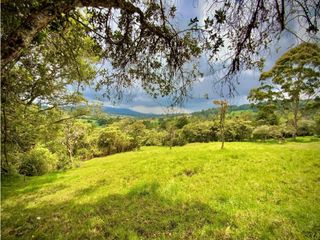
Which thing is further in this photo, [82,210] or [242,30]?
[82,210]

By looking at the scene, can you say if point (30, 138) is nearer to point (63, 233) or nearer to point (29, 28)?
point (63, 233)

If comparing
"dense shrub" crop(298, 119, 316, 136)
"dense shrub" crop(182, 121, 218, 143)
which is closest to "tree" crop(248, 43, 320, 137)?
"dense shrub" crop(298, 119, 316, 136)

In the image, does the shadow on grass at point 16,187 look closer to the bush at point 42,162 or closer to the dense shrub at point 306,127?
the bush at point 42,162

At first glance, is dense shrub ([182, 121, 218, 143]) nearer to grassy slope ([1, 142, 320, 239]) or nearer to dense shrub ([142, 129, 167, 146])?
dense shrub ([142, 129, 167, 146])

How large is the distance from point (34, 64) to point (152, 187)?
7.33 meters

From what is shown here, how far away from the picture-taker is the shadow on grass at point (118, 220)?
712 cm

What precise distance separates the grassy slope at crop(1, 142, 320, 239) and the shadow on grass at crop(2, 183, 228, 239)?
0.09ft

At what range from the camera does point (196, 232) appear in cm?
689

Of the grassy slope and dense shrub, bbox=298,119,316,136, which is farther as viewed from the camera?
dense shrub, bbox=298,119,316,136

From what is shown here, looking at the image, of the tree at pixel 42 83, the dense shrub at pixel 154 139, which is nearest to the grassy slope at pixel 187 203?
the tree at pixel 42 83

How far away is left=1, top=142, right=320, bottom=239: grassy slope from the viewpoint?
7.10m

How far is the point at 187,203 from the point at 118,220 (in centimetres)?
272

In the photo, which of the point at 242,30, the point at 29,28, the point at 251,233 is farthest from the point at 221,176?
the point at 29,28

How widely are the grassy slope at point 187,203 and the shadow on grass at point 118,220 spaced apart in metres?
0.03
